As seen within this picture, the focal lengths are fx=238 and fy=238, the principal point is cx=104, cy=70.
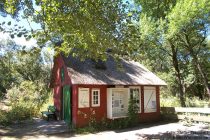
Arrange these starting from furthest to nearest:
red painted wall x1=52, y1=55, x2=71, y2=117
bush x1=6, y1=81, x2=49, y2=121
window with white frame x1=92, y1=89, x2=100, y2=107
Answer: red painted wall x1=52, y1=55, x2=71, y2=117
bush x1=6, y1=81, x2=49, y2=121
window with white frame x1=92, y1=89, x2=100, y2=107

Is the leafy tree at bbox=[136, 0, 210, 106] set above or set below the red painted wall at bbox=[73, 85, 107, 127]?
above

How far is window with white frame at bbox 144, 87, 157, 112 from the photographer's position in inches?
729

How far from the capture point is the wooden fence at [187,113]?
16.3 m

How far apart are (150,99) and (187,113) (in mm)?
2910

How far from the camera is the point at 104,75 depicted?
1655 cm

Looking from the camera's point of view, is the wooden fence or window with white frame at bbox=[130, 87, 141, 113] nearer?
the wooden fence

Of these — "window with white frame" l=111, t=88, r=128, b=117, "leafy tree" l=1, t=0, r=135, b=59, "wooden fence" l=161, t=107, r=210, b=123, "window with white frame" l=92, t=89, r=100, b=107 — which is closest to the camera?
"leafy tree" l=1, t=0, r=135, b=59

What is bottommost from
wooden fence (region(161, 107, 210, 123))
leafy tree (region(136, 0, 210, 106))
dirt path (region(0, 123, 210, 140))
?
dirt path (region(0, 123, 210, 140))

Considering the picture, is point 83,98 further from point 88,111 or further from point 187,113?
point 187,113

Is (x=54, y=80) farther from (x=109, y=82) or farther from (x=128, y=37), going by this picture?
(x=128, y=37)

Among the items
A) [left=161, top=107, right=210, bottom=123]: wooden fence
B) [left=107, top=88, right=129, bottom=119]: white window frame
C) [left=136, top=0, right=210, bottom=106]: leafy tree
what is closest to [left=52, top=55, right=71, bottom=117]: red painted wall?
[left=107, top=88, right=129, bottom=119]: white window frame

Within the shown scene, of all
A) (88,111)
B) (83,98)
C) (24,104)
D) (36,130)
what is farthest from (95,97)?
(24,104)

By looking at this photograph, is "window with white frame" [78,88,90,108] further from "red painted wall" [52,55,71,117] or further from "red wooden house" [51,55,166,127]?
"red painted wall" [52,55,71,117]

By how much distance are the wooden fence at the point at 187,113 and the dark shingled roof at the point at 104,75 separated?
7.93 feet
